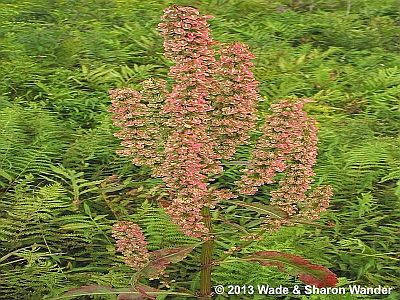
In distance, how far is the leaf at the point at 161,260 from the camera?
2033 millimetres

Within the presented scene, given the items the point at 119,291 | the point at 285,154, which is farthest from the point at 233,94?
the point at 119,291

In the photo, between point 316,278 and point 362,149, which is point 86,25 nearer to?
point 362,149

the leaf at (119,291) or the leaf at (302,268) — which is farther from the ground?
the leaf at (302,268)

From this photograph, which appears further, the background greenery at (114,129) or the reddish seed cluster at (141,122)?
the background greenery at (114,129)

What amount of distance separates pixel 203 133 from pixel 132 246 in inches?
20.7

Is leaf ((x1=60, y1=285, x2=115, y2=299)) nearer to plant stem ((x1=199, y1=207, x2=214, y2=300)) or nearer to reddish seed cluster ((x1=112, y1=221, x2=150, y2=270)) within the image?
reddish seed cluster ((x1=112, y1=221, x2=150, y2=270))

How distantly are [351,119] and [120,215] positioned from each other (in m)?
1.97

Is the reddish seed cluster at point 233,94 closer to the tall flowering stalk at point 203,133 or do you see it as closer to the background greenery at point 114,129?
the tall flowering stalk at point 203,133

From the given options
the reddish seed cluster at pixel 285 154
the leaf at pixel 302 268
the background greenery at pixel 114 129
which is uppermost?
the reddish seed cluster at pixel 285 154

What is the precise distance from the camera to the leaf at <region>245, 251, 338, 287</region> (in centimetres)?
207

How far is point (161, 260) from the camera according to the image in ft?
6.79

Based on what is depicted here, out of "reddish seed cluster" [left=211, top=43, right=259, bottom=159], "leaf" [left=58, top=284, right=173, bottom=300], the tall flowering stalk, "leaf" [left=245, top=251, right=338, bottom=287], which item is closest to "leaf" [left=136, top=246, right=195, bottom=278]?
the tall flowering stalk

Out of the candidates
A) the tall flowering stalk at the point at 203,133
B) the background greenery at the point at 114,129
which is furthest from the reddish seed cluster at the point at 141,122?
the background greenery at the point at 114,129

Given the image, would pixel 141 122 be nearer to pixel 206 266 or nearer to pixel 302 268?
pixel 206 266
